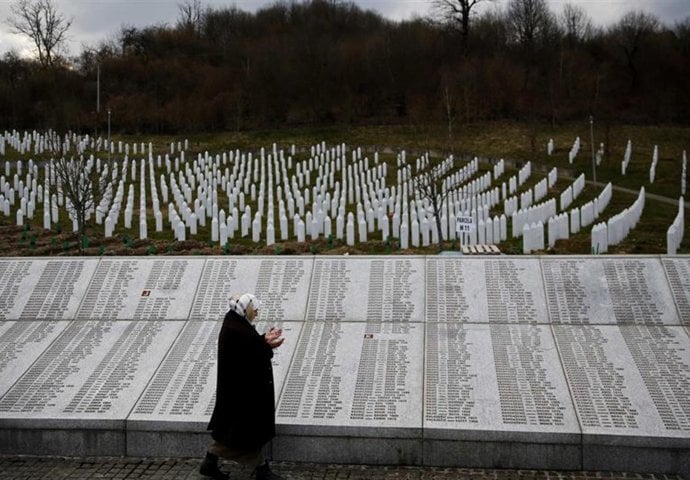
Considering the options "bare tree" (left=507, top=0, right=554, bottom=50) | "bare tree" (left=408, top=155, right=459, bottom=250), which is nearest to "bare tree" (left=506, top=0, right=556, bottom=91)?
"bare tree" (left=507, top=0, right=554, bottom=50)

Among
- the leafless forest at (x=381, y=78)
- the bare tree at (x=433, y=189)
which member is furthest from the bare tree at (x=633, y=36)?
the bare tree at (x=433, y=189)

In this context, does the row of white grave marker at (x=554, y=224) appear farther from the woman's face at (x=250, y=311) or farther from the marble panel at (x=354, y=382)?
the woman's face at (x=250, y=311)

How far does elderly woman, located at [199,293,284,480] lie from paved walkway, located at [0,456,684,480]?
1.30 ft

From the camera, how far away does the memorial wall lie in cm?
655

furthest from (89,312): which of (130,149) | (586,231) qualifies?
(130,149)

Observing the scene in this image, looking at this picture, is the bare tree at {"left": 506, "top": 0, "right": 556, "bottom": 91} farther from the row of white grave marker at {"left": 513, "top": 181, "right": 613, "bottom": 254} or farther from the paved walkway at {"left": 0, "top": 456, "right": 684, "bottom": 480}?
the paved walkway at {"left": 0, "top": 456, "right": 684, "bottom": 480}

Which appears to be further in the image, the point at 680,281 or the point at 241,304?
the point at 680,281

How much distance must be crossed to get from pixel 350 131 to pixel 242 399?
152 feet

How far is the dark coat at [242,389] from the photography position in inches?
241

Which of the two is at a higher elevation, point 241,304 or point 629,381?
point 241,304

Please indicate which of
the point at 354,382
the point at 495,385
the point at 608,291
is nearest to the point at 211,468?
the point at 354,382

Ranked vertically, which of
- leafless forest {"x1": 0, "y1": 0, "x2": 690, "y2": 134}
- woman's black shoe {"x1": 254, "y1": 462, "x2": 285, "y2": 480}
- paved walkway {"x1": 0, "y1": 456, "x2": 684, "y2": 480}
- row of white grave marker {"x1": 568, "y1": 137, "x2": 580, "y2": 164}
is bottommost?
paved walkway {"x1": 0, "y1": 456, "x2": 684, "y2": 480}

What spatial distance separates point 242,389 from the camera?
6.15 metres

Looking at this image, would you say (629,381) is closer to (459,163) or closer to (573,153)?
(459,163)
